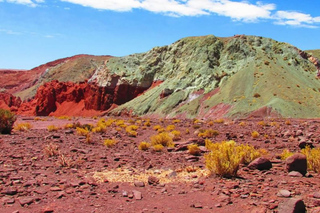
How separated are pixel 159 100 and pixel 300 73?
23.5 meters

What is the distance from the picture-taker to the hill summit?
42500 mm

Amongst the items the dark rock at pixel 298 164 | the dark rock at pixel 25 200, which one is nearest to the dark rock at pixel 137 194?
the dark rock at pixel 25 200

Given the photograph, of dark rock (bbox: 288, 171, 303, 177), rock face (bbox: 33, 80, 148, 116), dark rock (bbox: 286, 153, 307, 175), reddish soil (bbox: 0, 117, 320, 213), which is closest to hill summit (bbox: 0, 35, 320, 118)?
rock face (bbox: 33, 80, 148, 116)

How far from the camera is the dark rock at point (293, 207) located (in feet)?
18.4

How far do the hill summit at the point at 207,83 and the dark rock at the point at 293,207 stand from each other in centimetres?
3254

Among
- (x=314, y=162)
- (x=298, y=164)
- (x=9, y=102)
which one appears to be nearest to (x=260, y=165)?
(x=298, y=164)

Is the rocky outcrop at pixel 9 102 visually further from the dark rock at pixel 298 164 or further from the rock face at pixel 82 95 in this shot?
the dark rock at pixel 298 164

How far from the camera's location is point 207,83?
174ft

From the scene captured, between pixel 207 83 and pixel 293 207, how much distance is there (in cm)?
4803

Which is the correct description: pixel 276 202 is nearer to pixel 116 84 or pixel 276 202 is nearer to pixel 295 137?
pixel 295 137

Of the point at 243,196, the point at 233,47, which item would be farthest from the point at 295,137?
the point at 233,47

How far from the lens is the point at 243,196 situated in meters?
6.88

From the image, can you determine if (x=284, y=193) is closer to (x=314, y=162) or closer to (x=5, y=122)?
(x=314, y=162)

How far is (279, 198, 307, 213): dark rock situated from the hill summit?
32539 millimetres
